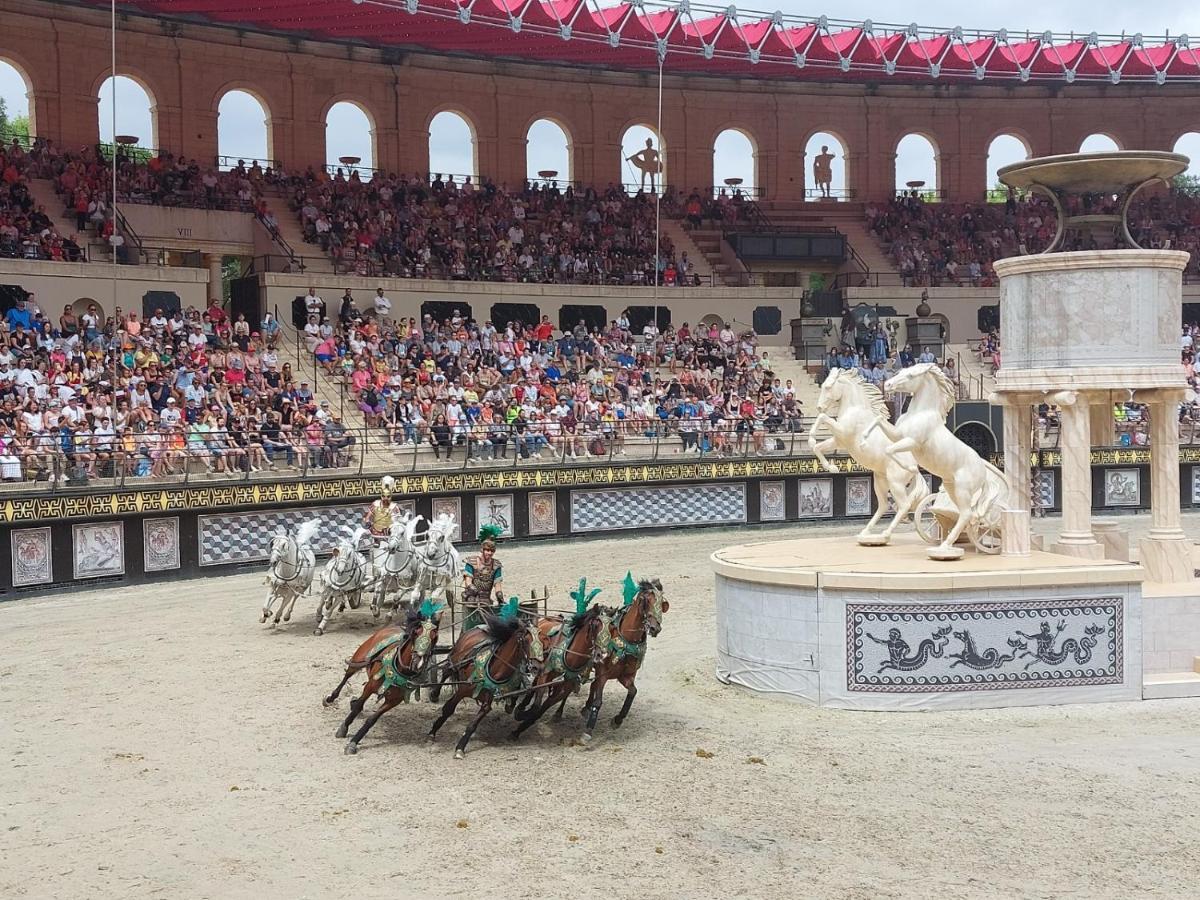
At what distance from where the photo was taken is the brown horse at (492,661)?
1062 centimetres

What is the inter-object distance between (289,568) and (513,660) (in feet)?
19.8

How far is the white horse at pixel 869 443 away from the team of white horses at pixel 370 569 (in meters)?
4.86

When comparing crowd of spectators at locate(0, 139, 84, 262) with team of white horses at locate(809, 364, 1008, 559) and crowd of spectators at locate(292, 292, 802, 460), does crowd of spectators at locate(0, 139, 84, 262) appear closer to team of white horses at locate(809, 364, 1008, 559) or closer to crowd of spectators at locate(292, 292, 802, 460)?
crowd of spectators at locate(292, 292, 802, 460)

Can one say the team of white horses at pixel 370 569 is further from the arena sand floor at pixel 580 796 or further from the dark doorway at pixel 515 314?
the dark doorway at pixel 515 314

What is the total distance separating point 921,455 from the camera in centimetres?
1329

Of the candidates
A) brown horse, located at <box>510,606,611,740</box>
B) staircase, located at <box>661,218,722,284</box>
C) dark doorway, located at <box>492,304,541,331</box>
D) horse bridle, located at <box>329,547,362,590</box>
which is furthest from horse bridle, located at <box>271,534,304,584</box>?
staircase, located at <box>661,218,722,284</box>

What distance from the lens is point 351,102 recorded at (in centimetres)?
3744

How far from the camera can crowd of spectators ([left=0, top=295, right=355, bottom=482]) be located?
19359mm

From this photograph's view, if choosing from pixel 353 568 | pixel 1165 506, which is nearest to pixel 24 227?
pixel 353 568

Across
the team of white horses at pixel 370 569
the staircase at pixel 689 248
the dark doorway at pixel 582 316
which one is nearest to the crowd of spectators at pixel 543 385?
the dark doorway at pixel 582 316

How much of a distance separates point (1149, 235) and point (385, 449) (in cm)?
2928

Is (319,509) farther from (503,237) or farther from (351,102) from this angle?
(351,102)

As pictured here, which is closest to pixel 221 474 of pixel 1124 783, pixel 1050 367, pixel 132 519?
Result: pixel 132 519

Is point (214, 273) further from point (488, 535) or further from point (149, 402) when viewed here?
point (488, 535)
